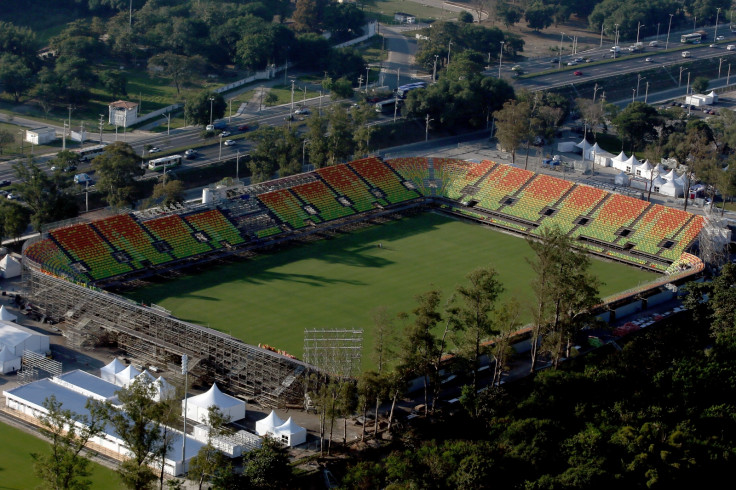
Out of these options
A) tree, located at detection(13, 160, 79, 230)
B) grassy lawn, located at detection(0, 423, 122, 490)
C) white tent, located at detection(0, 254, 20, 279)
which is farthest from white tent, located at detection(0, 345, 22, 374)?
tree, located at detection(13, 160, 79, 230)

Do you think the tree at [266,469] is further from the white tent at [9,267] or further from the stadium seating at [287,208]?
the stadium seating at [287,208]

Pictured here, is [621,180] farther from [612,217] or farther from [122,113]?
[122,113]

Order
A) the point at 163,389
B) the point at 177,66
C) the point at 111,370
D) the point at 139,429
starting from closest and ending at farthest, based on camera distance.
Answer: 1. the point at 139,429
2. the point at 163,389
3. the point at 111,370
4. the point at 177,66

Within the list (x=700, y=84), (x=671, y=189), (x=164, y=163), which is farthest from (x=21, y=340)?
(x=700, y=84)

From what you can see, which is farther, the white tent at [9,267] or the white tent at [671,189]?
the white tent at [671,189]

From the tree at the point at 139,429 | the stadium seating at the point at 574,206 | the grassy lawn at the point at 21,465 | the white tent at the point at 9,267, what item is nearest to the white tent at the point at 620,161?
the stadium seating at the point at 574,206

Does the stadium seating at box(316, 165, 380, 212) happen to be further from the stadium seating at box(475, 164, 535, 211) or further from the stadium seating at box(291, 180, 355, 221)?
the stadium seating at box(475, 164, 535, 211)
